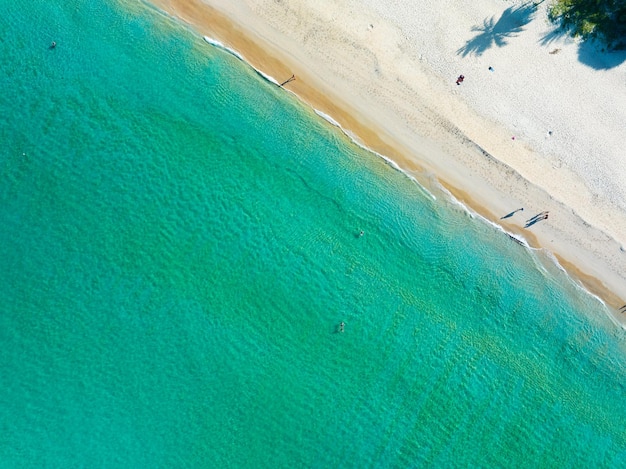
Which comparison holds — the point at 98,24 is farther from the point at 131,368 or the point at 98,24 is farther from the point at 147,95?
the point at 131,368

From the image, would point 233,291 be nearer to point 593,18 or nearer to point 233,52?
point 233,52

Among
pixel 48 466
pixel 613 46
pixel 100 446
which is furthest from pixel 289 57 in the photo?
pixel 48 466

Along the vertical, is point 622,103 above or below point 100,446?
above

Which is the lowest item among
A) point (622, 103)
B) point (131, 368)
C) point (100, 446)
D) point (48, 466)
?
point (48, 466)

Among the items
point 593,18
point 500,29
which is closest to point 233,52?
point 500,29

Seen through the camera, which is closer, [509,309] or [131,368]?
[131,368]

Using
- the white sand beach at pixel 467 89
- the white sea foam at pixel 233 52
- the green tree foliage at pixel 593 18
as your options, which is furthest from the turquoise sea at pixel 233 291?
the green tree foliage at pixel 593 18

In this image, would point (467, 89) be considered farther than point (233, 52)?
Yes

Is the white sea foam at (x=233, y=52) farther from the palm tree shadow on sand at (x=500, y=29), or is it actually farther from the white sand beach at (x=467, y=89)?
the palm tree shadow on sand at (x=500, y=29)
